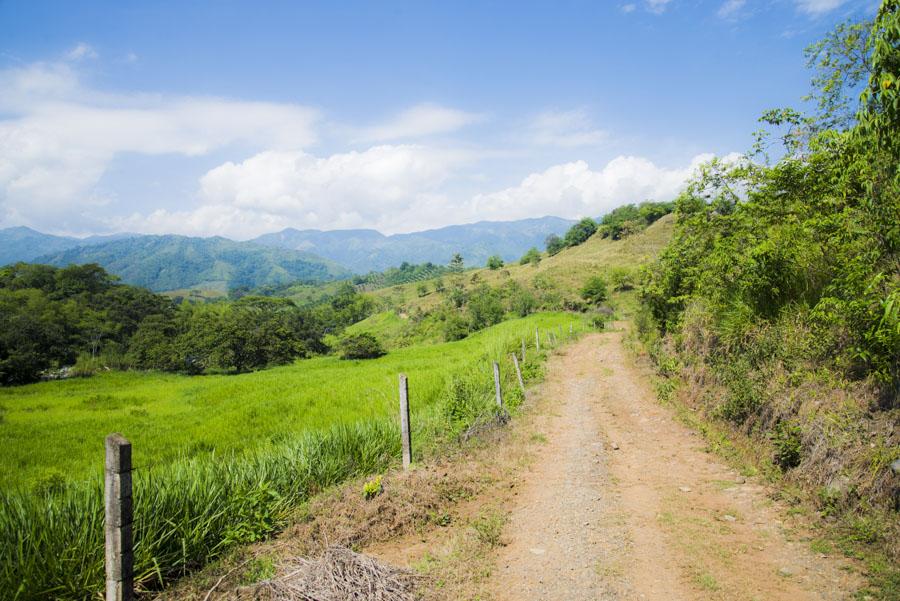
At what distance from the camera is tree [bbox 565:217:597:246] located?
113125 mm

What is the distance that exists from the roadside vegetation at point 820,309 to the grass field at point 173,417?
862 centimetres

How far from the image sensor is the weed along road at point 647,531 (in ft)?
15.8

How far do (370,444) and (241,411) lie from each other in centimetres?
1140

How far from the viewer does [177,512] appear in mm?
5637

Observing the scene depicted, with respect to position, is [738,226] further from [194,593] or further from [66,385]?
[66,385]

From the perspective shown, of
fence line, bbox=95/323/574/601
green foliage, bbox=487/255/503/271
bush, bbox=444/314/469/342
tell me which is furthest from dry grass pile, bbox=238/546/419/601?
green foliage, bbox=487/255/503/271

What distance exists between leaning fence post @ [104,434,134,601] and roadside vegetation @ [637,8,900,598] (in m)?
6.66

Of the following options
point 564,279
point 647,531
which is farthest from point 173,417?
point 564,279

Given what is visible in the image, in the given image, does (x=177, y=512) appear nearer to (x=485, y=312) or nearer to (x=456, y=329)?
(x=456, y=329)

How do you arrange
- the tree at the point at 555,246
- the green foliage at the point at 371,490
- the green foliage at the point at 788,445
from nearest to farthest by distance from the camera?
the green foliage at the point at 788,445 → the green foliage at the point at 371,490 → the tree at the point at 555,246

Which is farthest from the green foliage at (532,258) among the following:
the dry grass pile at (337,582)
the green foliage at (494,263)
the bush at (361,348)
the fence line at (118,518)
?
the fence line at (118,518)

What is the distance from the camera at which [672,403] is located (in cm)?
1237

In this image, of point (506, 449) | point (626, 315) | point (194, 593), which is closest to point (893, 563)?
point (506, 449)

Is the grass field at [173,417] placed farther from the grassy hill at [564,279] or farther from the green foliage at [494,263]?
the green foliage at [494,263]
